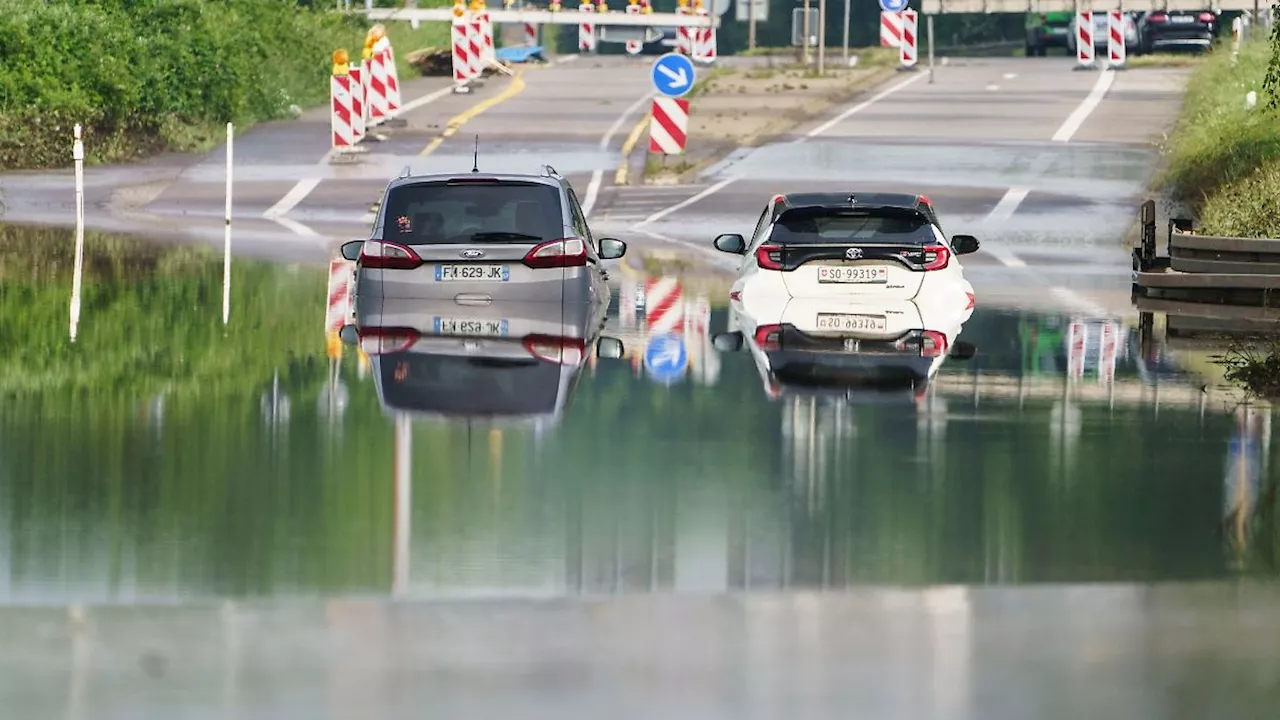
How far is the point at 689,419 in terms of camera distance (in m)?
14.6

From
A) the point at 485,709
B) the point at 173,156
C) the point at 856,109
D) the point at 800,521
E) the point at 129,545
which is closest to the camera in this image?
the point at 485,709

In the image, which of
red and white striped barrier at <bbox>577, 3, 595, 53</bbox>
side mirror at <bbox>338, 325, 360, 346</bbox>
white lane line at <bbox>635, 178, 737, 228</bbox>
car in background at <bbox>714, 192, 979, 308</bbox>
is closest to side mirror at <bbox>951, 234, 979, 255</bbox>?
car in background at <bbox>714, 192, 979, 308</bbox>

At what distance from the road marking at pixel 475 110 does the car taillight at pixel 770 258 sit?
2009 cm

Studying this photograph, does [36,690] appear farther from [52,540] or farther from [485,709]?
[52,540]

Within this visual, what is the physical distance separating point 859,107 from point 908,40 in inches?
478

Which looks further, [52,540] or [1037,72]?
[1037,72]

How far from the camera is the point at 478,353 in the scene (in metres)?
17.9

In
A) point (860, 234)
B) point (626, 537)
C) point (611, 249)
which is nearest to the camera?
point (626, 537)

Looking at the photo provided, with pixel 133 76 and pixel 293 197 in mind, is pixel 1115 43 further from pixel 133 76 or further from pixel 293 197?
pixel 293 197

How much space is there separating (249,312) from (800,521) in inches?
435

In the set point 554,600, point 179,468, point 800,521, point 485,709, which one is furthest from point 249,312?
point 485,709

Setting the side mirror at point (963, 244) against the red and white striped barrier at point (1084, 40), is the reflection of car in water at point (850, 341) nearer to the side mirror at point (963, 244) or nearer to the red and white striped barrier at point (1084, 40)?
the side mirror at point (963, 244)

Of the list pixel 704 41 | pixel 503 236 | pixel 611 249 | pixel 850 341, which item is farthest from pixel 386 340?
pixel 704 41

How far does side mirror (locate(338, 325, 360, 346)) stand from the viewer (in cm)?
1896
